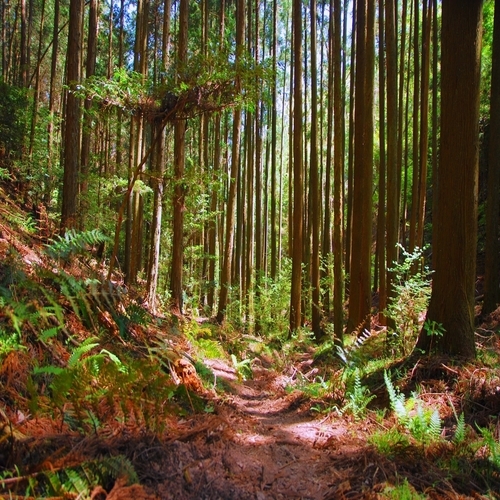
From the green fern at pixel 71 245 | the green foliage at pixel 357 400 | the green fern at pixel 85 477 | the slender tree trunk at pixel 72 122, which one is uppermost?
the slender tree trunk at pixel 72 122

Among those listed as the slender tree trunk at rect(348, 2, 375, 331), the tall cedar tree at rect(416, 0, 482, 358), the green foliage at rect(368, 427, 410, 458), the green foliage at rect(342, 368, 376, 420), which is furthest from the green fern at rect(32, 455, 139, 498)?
the slender tree trunk at rect(348, 2, 375, 331)

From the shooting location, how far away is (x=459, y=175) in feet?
14.1

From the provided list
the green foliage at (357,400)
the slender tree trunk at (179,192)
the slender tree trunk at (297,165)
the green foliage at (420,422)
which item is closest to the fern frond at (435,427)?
the green foliage at (420,422)

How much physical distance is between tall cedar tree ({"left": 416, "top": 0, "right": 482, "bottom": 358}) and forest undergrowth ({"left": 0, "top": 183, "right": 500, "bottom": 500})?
0.88 ft

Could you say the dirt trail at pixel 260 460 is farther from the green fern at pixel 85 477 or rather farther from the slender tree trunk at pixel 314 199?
the slender tree trunk at pixel 314 199

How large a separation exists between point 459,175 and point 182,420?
370 cm

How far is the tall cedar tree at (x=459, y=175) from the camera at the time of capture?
Answer: 424cm

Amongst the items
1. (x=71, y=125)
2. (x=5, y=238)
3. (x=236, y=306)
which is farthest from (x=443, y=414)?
(x=236, y=306)

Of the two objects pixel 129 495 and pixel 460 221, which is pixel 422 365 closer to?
pixel 460 221

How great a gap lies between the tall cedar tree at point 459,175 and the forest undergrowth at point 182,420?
268 millimetres

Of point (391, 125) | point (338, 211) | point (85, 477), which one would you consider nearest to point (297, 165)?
point (338, 211)

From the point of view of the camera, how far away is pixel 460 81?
169 inches

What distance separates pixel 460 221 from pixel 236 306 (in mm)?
13461

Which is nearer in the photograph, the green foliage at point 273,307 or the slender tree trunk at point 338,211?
the slender tree trunk at point 338,211
